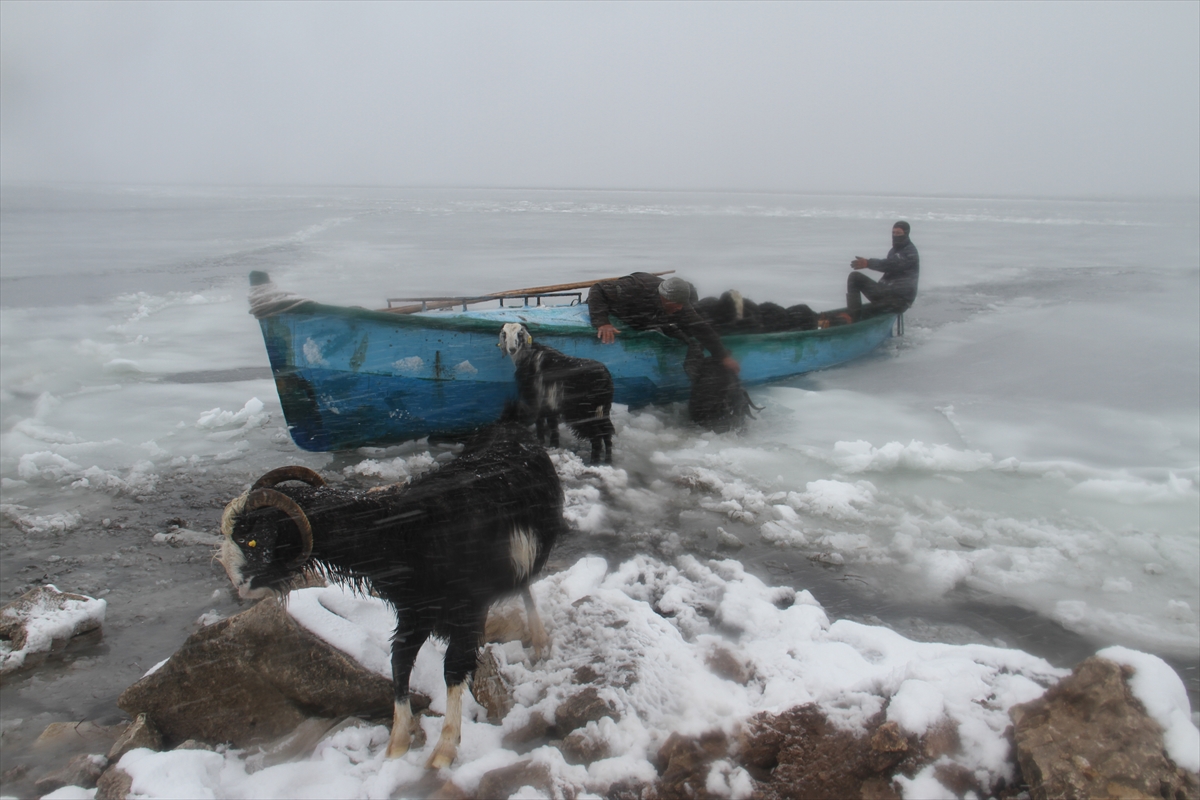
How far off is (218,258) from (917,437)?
18639 mm

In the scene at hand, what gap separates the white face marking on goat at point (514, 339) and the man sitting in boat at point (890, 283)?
19.2ft

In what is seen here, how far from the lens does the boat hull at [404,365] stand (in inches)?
242

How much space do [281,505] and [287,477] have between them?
0.29m

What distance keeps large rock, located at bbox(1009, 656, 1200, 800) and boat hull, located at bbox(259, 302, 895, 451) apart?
485 cm

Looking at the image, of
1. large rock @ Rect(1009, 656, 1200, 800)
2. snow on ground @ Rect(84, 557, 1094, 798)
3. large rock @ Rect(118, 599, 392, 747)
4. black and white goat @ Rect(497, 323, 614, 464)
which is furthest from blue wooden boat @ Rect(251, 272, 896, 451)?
large rock @ Rect(1009, 656, 1200, 800)

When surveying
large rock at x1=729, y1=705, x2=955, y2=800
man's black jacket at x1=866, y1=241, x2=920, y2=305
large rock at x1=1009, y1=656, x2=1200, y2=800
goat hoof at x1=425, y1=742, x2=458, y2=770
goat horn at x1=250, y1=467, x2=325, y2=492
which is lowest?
goat hoof at x1=425, y1=742, x2=458, y2=770

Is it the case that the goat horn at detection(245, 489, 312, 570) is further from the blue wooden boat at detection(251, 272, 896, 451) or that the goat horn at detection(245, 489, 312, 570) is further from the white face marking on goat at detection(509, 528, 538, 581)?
the blue wooden boat at detection(251, 272, 896, 451)

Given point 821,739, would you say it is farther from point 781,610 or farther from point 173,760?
point 173,760

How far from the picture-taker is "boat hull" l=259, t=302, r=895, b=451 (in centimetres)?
615

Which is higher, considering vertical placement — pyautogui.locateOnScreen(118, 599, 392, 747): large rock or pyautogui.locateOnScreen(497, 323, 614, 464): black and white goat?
pyautogui.locateOnScreen(497, 323, 614, 464): black and white goat

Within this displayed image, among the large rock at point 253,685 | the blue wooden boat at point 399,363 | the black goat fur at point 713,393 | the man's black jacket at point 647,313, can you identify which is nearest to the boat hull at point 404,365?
the blue wooden boat at point 399,363

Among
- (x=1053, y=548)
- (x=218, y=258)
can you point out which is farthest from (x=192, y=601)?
(x=218, y=258)

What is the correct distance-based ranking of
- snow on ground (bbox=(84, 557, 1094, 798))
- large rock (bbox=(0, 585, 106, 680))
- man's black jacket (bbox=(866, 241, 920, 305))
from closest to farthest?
snow on ground (bbox=(84, 557, 1094, 798)) < large rock (bbox=(0, 585, 106, 680)) < man's black jacket (bbox=(866, 241, 920, 305))

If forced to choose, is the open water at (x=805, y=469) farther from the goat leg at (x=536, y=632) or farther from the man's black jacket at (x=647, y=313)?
the goat leg at (x=536, y=632)
